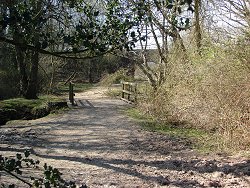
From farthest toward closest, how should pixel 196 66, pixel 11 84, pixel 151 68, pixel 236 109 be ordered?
pixel 11 84
pixel 151 68
pixel 196 66
pixel 236 109

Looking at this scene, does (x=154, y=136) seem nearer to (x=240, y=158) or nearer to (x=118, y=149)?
(x=118, y=149)

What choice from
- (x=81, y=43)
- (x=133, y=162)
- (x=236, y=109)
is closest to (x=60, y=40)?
(x=81, y=43)

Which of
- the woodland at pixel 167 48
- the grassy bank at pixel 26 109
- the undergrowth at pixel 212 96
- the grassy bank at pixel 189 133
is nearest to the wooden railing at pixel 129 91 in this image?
the woodland at pixel 167 48

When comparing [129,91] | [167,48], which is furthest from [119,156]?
[129,91]

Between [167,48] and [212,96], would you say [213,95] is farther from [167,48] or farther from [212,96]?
[167,48]

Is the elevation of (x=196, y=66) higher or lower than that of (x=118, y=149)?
higher

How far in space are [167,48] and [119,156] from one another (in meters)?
7.12

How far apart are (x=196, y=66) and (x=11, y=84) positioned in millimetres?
14134

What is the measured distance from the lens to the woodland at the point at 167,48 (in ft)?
12.5

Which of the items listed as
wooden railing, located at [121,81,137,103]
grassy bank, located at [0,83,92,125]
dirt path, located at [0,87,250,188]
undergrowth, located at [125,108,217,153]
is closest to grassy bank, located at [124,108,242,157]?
undergrowth, located at [125,108,217,153]

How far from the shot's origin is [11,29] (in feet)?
12.1

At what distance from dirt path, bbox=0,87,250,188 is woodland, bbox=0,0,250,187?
45.2 inches

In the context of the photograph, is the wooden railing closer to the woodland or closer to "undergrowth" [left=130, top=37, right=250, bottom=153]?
the woodland

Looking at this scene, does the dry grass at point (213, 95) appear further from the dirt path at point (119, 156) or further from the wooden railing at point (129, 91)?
the wooden railing at point (129, 91)
